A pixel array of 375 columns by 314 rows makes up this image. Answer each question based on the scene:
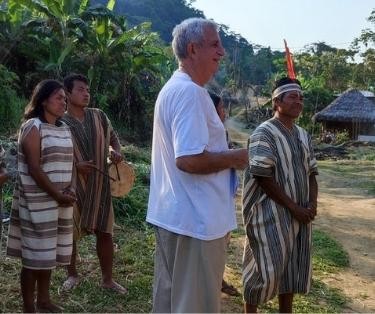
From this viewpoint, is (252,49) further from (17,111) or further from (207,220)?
(207,220)

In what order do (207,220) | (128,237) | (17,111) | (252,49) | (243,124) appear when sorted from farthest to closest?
1. (252,49)
2. (243,124)
3. (17,111)
4. (128,237)
5. (207,220)

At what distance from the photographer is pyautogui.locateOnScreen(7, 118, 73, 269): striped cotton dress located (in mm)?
3168

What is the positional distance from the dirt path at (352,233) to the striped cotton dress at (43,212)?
55.4 inches

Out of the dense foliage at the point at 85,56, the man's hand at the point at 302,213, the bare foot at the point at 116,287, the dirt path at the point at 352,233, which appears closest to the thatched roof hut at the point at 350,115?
the dense foliage at the point at 85,56

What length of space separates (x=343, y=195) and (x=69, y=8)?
6.99 m

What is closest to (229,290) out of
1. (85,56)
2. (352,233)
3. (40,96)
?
(40,96)

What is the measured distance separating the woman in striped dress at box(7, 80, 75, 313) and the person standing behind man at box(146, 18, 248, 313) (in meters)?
1.15

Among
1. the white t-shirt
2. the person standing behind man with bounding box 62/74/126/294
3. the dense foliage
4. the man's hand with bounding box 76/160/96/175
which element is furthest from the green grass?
the dense foliage

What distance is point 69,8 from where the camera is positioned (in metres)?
11.4

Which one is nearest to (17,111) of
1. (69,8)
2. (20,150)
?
(69,8)

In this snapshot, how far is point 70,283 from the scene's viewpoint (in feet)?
12.8

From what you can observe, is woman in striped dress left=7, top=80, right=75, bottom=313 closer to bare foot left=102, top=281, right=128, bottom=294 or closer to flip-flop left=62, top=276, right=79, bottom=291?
flip-flop left=62, top=276, right=79, bottom=291

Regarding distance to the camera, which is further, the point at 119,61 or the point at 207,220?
the point at 119,61

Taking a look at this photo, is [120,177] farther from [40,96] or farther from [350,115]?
[350,115]
